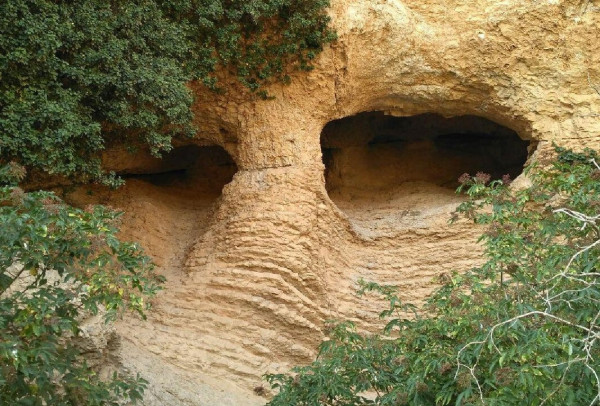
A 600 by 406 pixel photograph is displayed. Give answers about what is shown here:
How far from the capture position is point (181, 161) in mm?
13141

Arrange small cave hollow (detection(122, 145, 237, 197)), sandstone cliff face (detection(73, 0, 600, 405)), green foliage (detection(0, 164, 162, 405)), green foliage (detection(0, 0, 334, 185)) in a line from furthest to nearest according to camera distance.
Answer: small cave hollow (detection(122, 145, 237, 197)) → sandstone cliff face (detection(73, 0, 600, 405)) → green foliage (detection(0, 0, 334, 185)) → green foliage (detection(0, 164, 162, 405))

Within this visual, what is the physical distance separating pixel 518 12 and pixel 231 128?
4.58 metres

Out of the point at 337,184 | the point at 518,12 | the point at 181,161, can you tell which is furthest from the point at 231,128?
the point at 518,12

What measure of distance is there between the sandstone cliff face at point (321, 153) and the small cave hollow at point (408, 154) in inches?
46.4

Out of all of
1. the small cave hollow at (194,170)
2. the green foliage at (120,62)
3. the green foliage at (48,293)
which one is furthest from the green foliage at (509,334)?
the small cave hollow at (194,170)

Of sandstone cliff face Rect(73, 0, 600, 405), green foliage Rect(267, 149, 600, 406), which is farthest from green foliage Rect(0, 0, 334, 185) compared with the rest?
green foliage Rect(267, 149, 600, 406)

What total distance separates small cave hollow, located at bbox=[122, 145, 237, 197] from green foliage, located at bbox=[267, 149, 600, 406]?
253 inches

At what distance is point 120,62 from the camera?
923cm

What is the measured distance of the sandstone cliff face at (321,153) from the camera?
1038 cm

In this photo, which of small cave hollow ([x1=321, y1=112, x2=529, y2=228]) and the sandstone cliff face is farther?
small cave hollow ([x1=321, y1=112, x2=529, y2=228])

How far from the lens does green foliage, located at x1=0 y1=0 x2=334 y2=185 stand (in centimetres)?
852

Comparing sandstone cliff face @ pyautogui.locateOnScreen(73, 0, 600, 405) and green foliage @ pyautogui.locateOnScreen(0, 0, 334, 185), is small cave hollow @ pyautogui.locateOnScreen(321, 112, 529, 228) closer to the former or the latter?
sandstone cliff face @ pyautogui.locateOnScreen(73, 0, 600, 405)

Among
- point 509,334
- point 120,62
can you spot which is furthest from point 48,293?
point 120,62

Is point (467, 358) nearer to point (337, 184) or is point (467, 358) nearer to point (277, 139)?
point (277, 139)
